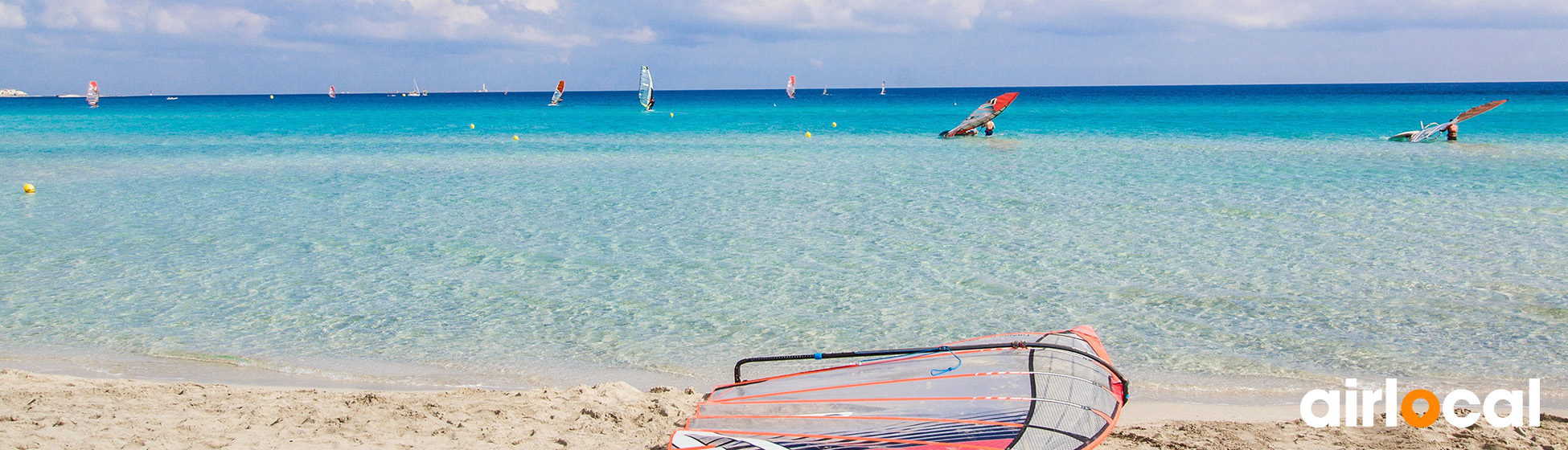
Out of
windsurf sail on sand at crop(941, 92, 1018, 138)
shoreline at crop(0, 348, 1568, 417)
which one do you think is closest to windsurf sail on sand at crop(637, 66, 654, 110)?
windsurf sail on sand at crop(941, 92, 1018, 138)

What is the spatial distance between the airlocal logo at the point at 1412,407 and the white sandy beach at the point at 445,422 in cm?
12

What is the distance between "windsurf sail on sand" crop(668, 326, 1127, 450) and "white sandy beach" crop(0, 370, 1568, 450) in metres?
0.47

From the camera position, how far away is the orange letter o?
5.17 m

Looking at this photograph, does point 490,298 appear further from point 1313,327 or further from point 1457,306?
point 1457,306

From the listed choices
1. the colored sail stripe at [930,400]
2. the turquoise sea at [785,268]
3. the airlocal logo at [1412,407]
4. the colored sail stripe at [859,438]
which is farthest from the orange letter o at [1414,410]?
the colored sail stripe at [859,438]

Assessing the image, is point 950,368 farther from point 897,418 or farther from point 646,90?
point 646,90

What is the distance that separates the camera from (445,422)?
16.9 feet

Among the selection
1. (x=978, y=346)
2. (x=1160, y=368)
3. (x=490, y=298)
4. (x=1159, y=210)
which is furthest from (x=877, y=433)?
(x=1159, y=210)

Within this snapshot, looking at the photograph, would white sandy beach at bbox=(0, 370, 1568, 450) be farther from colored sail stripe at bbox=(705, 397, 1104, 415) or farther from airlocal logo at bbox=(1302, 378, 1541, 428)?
colored sail stripe at bbox=(705, 397, 1104, 415)

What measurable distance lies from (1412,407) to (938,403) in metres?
3.07

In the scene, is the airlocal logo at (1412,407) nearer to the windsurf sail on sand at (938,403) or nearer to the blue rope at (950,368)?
the windsurf sail on sand at (938,403)

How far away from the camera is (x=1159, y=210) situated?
518 inches

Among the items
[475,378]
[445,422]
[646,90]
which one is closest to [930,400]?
[445,422]

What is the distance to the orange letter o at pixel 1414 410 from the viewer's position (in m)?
5.17
